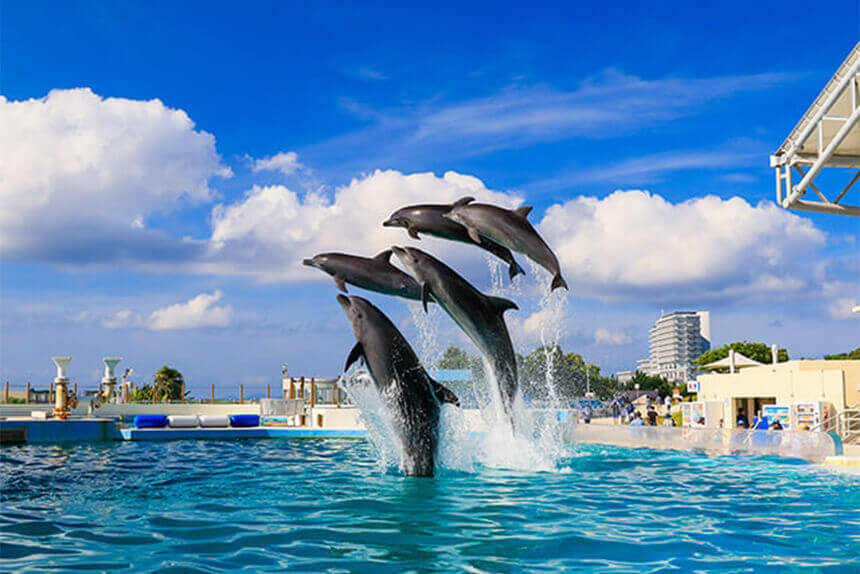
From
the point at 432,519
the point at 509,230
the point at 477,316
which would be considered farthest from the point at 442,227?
the point at 432,519

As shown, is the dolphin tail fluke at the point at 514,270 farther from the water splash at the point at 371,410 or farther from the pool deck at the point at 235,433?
the pool deck at the point at 235,433

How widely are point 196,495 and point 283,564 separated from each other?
13.9 ft

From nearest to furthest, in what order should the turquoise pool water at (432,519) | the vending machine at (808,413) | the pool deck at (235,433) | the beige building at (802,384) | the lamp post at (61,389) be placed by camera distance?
the turquoise pool water at (432,519)
the vending machine at (808,413)
the pool deck at (235,433)
the lamp post at (61,389)
the beige building at (802,384)

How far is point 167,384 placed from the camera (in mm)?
39719

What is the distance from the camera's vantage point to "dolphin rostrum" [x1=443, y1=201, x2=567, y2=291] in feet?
31.1

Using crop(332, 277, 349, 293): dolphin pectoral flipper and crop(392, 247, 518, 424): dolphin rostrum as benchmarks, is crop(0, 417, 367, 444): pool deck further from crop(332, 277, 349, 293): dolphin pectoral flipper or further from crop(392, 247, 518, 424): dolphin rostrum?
crop(332, 277, 349, 293): dolphin pectoral flipper

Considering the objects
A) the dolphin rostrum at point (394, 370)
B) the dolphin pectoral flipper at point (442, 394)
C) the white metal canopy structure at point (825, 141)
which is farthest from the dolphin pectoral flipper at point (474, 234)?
the white metal canopy structure at point (825, 141)

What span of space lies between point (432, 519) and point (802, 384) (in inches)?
878

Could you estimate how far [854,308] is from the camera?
2108 centimetres

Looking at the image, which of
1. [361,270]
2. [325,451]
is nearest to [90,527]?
[361,270]

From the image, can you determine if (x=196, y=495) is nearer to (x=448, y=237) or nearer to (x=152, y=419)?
(x=448, y=237)

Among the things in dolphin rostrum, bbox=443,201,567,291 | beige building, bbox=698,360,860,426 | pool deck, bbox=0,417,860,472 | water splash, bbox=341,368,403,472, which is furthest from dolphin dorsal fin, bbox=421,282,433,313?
beige building, bbox=698,360,860,426

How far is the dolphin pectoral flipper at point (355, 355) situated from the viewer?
9.73 metres

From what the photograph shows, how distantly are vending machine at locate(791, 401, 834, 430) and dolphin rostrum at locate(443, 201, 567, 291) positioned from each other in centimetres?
1510
